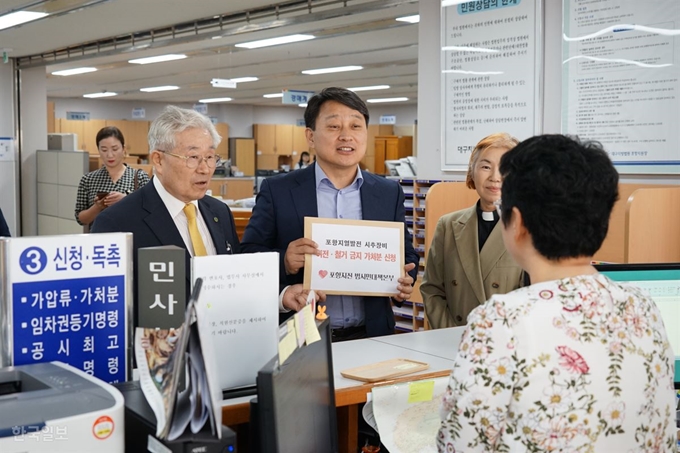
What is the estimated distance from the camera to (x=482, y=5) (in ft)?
16.9

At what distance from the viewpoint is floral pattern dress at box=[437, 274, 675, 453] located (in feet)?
4.67

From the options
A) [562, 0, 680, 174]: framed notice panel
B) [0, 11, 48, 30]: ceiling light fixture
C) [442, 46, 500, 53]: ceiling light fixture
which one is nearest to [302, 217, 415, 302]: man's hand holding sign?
[562, 0, 680, 174]: framed notice panel

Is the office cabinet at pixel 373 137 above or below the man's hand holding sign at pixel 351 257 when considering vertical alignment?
above

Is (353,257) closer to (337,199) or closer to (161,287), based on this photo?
(337,199)

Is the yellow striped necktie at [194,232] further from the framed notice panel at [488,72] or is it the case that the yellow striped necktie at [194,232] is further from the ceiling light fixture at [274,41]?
the ceiling light fixture at [274,41]

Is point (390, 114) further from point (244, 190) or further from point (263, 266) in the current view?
point (263, 266)

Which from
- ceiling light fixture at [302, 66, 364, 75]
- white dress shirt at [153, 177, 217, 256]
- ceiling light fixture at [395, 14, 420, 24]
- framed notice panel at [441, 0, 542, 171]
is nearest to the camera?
white dress shirt at [153, 177, 217, 256]

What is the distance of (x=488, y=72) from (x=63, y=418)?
427 cm

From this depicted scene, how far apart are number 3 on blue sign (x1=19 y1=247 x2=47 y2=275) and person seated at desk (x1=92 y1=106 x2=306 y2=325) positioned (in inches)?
34.8

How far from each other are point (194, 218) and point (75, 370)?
4.14 ft

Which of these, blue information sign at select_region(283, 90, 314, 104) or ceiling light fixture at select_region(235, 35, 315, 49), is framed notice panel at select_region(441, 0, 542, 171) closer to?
ceiling light fixture at select_region(235, 35, 315, 49)

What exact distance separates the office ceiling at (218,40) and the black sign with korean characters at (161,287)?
474cm

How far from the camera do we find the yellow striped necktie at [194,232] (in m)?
2.84

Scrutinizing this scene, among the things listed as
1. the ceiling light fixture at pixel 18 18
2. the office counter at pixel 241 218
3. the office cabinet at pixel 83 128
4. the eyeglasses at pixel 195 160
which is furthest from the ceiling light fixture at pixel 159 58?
the office cabinet at pixel 83 128
